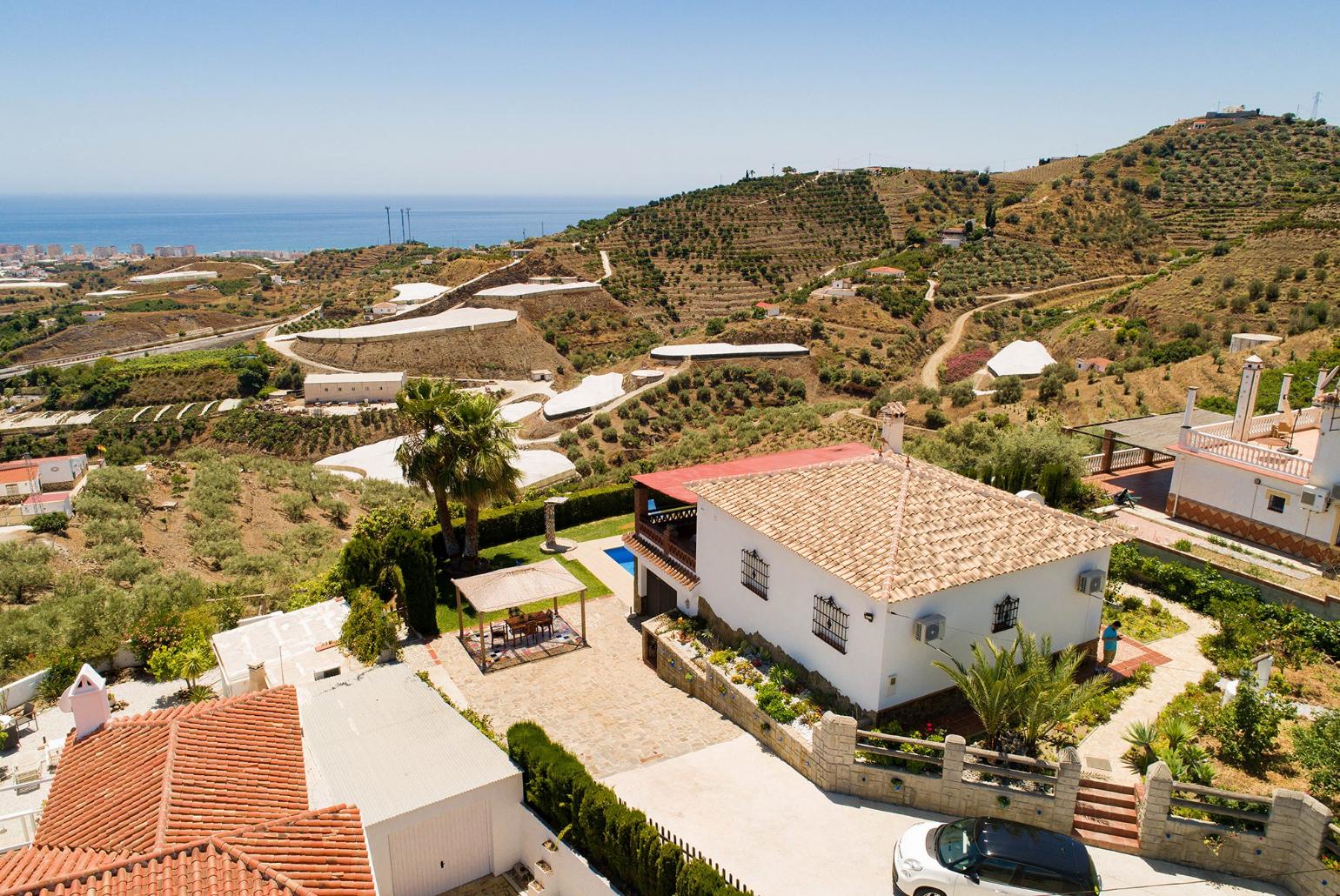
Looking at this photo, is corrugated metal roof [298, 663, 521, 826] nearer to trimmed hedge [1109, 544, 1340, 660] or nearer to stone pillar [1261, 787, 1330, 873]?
stone pillar [1261, 787, 1330, 873]

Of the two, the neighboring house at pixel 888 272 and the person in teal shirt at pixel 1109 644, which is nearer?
the person in teal shirt at pixel 1109 644

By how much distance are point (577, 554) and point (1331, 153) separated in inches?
3336

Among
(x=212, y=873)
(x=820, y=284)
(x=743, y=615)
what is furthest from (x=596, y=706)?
(x=820, y=284)

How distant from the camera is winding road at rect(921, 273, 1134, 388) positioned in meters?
53.5

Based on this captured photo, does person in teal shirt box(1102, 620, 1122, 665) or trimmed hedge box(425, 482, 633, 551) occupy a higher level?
person in teal shirt box(1102, 620, 1122, 665)

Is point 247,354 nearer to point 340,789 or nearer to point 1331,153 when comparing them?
point 340,789

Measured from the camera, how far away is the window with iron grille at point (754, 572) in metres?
15.5

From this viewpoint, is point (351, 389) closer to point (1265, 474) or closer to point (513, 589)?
point (513, 589)

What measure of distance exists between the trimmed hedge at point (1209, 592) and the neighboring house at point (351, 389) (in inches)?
2195

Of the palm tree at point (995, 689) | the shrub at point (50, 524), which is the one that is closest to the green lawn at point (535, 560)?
the palm tree at point (995, 689)

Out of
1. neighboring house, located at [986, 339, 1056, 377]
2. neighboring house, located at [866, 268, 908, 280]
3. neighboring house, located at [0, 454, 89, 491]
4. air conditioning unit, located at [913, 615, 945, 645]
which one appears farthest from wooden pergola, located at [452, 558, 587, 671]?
neighboring house, located at [866, 268, 908, 280]

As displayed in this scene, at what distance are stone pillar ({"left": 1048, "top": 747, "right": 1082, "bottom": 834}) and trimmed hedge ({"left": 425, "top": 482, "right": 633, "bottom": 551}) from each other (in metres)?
17.3

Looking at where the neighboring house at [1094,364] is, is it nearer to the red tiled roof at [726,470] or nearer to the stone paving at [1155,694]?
the red tiled roof at [726,470]

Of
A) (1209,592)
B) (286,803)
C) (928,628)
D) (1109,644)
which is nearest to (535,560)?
(286,803)
